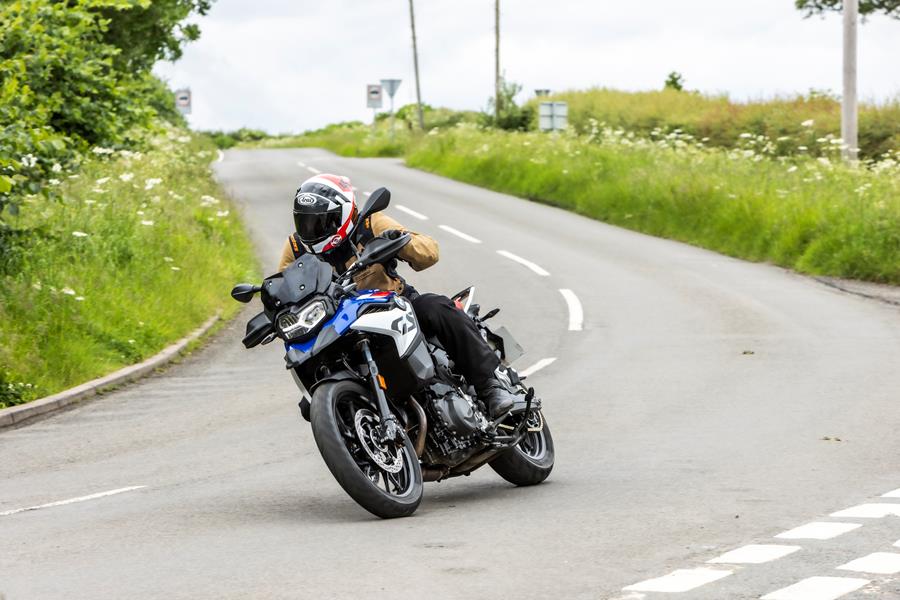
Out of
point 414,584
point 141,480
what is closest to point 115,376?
point 141,480

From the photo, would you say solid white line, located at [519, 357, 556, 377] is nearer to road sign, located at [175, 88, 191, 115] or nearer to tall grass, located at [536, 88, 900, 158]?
tall grass, located at [536, 88, 900, 158]

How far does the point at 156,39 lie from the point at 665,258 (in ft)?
43.0

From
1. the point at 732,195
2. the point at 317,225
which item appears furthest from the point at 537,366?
the point at 732,195

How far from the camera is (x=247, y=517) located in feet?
25.5

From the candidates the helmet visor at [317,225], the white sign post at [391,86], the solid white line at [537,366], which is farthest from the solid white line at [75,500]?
the white sign post at [391,86]

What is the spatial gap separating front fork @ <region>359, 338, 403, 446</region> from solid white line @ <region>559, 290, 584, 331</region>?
31.2 feet

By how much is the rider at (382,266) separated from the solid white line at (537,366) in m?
5.57

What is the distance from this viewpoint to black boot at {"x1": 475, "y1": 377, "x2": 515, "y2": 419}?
26.9 feet

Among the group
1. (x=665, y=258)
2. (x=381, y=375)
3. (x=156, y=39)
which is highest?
(x=156, y=39)

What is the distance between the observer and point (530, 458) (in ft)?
28.4

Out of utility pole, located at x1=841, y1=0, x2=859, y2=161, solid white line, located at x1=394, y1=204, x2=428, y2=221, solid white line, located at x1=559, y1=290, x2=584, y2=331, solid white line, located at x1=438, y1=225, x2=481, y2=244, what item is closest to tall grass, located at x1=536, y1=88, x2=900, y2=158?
utility pole, located at x1=841, y1=0, x2=859, y2=161

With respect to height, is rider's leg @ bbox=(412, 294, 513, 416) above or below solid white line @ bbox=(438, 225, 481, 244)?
above

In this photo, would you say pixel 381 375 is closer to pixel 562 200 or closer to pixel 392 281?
pixel 392 281

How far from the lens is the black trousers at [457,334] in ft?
26.4
